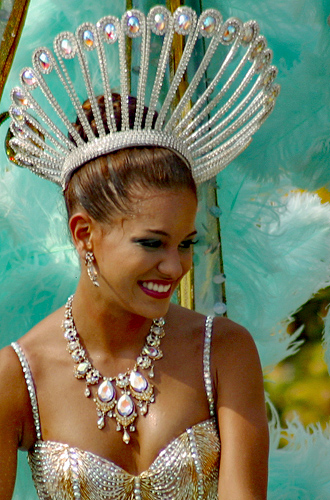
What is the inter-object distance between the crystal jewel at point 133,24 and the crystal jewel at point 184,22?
99 mm

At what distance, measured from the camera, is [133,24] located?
1867 millimetres

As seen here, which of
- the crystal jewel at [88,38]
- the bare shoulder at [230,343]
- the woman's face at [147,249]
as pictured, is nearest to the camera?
the woman's face at [147,249]

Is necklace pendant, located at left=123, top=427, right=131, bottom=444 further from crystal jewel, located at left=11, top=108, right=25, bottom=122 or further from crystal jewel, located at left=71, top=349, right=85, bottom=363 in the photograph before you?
crystal jewel, located at left=11, top=108, right=25, bottom=122

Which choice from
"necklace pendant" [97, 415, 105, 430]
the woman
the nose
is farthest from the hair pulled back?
"necklace pendant" [97, 415, 105, 430]

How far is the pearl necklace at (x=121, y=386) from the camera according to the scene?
1922 millimetres

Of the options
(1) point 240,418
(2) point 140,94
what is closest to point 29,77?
(2) point 140,94

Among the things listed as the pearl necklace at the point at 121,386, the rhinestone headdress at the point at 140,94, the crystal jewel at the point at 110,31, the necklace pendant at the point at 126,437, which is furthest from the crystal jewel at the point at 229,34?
the necklace pendant at the point at 126,437

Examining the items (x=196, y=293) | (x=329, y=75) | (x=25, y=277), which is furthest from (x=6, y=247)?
(x=329, y=75)

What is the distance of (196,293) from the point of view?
100 inches

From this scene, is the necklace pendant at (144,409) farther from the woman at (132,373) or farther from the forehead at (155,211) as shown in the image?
the forehead at (155,211)

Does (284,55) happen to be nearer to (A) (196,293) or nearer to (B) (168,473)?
(A) (196,293)

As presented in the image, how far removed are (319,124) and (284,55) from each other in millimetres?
250

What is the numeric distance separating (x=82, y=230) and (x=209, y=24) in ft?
1.88

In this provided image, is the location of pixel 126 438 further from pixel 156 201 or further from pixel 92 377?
pixel 156 201
